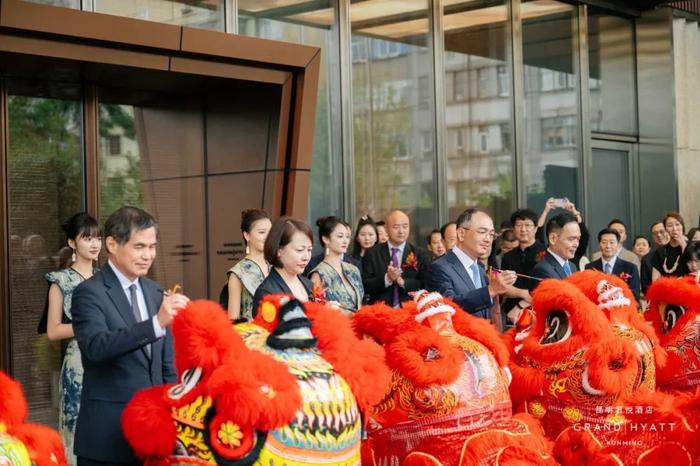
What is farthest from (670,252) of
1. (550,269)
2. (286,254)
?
(286,254)

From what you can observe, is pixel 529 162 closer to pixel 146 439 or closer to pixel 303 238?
pixel 303 238

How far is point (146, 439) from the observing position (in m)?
3.65

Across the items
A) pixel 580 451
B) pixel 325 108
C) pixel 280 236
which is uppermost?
pixel 325 108

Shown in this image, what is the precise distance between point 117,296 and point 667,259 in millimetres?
6959

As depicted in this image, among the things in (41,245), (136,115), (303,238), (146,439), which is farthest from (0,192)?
(146,439)

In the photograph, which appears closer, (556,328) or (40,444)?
(40,444)

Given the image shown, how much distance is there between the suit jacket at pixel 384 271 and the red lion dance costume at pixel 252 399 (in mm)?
4251

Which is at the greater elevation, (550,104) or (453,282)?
(550,104)

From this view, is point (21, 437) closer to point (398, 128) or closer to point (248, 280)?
point (248, 280)

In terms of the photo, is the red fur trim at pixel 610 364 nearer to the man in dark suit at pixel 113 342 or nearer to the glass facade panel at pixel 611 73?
the man in dark suit at pixel 113 342

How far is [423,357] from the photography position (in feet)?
14.9

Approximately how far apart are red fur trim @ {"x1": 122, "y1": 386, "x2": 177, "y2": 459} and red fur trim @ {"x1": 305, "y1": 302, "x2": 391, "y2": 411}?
57 centimetres

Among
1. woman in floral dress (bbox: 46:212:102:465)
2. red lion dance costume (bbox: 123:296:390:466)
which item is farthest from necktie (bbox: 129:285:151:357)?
woman in floral dress (bbox: 46:212:102:465)

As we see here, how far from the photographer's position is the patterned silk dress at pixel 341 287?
705 centimetres
